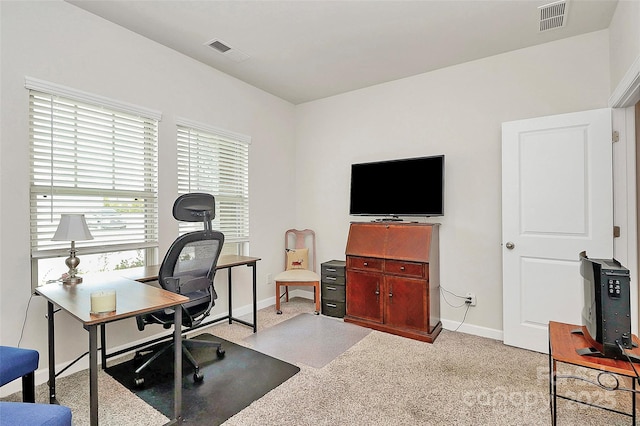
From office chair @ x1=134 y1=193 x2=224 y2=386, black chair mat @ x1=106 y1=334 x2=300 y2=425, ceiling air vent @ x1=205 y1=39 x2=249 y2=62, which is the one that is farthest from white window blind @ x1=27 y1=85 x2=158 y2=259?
black chair mat @ x1=106 y1=334 x2=300 y2=425

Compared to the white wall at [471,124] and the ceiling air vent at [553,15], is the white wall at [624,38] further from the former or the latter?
the ceiling air vent at [553,15]

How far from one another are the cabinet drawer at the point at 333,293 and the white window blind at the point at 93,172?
2006 millimetres

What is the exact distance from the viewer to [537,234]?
9.59ft

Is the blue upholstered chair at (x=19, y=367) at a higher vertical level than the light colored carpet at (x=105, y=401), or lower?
higher

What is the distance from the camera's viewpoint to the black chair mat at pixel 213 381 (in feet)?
6.75

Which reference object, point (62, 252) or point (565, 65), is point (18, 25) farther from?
point (565, 65)

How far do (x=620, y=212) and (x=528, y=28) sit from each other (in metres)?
1.76

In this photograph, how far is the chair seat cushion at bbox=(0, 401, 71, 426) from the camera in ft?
3.96

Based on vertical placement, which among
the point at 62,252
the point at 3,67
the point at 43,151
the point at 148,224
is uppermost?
the point at 3,67

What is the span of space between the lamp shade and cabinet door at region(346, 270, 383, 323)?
99.2 inches

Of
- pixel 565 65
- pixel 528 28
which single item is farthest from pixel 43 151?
pixel 565 65

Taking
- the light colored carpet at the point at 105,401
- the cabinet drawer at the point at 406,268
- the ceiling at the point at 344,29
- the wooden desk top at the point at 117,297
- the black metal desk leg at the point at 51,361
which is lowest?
the light colored carpet at the point at 105,401

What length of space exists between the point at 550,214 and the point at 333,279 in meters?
2.33

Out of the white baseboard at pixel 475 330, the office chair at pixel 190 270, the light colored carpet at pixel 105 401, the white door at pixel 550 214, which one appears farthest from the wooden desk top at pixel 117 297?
the white door at pixel 550 214
